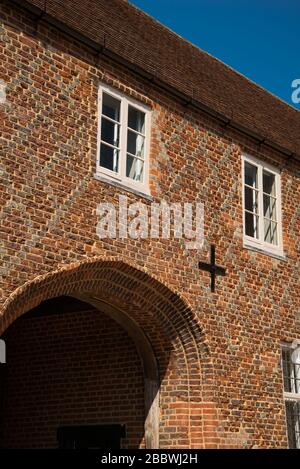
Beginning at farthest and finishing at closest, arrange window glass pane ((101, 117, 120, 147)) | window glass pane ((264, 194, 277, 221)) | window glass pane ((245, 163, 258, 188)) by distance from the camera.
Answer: window glass pane ((264, 194, 277, 221)), window glass pane ((245, 163, 258, 188)), window glass pane ((101, 117, 120, 147))

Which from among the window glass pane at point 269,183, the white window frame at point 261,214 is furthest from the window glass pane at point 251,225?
the window glass pane at point 269,183

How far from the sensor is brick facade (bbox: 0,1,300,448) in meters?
9.00

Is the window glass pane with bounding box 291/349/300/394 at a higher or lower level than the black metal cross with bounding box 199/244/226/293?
lower

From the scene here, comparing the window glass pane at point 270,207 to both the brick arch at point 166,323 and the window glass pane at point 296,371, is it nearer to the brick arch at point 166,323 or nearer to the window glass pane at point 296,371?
the window glass pane at point 296,371

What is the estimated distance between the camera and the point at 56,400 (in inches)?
484

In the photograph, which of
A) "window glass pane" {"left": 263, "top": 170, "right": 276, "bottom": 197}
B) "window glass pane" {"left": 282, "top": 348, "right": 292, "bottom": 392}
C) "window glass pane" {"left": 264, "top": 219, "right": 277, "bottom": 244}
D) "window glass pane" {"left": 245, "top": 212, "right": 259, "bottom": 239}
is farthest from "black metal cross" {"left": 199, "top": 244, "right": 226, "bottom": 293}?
"window glass pane" {"left": 263, "top": 170, "right": 276, "bottom": 197}

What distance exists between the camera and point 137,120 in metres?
11.1

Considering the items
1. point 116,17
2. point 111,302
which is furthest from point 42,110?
point 116,17

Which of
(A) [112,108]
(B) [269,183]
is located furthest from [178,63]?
(A) [112,108]

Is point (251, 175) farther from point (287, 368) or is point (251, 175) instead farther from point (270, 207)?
point (287, 368)

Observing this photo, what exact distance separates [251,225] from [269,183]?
1.14m

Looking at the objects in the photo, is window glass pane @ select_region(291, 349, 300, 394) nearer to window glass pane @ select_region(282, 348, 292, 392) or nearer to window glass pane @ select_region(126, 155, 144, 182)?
window glass pane @ select_region(282, 348, 292, 392)

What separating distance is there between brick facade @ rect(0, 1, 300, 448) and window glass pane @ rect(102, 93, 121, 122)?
213 millimetres
